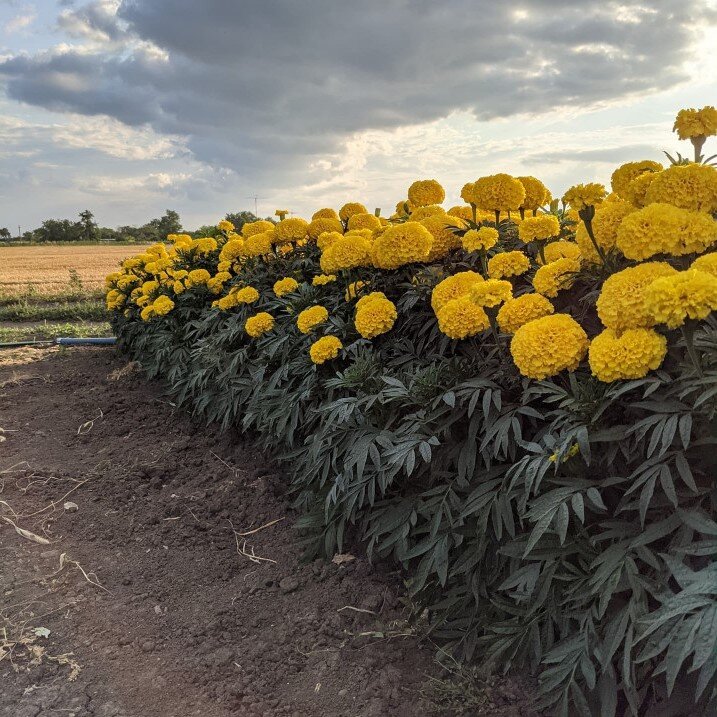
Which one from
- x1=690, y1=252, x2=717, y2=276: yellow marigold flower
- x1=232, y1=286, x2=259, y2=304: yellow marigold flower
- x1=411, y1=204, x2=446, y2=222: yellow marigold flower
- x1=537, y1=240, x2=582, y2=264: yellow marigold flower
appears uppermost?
x1=411, y1=204, x2=446, y2=222: yellow marigold flower

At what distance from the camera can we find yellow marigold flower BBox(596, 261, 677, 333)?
1.94 m

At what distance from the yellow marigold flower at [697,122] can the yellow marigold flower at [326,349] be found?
69.2 inches

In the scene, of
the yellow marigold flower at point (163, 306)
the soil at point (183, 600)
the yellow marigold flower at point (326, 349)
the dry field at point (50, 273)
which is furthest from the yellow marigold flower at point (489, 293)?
the dry field at point (50, 273)

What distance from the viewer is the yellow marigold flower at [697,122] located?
2.26 meters

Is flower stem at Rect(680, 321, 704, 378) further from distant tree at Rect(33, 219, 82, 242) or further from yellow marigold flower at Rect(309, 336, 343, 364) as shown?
distant tree at Rect(33, 219, 82, 242)

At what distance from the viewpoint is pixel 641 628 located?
6.36 feet

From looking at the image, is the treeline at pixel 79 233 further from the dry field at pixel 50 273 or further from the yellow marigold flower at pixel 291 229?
the yellow marigold flower at pixel 291 229

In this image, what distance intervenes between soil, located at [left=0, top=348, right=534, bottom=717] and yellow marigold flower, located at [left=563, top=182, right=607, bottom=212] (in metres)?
1.78

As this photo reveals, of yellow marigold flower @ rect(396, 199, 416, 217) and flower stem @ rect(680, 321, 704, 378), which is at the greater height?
yellow marigold flower @ rect(396, 199, 416, 217)

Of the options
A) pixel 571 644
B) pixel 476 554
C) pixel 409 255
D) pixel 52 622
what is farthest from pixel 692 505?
pixel 52 622

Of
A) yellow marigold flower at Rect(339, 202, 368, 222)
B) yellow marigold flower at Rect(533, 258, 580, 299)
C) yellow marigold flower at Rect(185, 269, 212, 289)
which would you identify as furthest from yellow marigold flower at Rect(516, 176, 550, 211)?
yellow marigold flower at Rect(185, 269, 212, 289)

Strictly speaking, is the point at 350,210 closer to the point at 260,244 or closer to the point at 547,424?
the point at 260,244

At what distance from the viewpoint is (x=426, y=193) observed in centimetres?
400

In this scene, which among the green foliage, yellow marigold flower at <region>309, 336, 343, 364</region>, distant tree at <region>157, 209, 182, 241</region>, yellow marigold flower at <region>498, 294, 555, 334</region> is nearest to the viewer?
the green foliage
